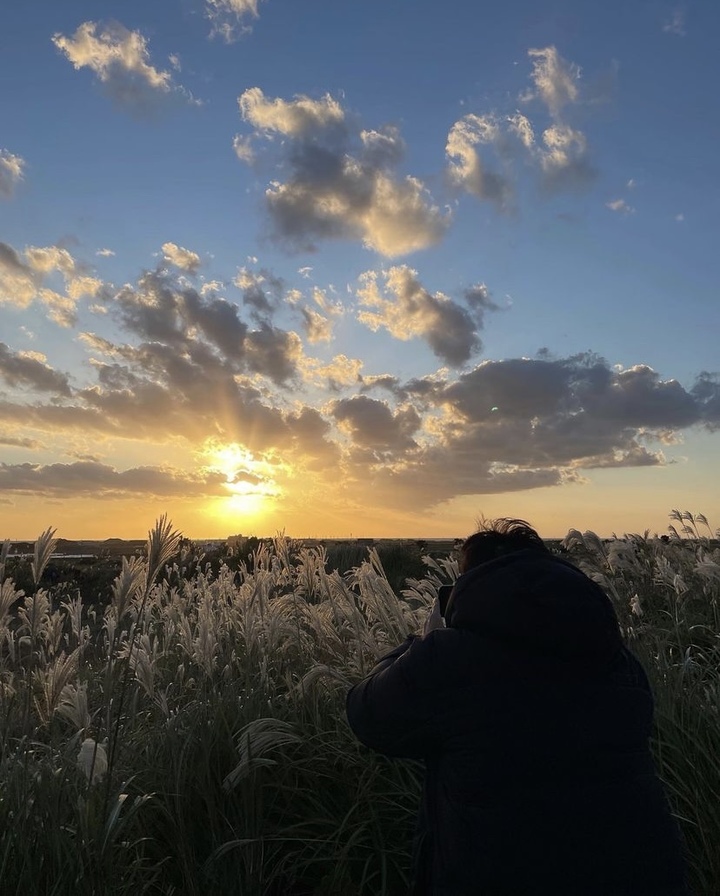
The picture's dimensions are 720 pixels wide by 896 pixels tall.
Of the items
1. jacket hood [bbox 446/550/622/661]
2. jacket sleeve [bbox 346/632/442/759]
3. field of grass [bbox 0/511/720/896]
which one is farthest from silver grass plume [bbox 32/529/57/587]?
jacket hood [bbox 446/550/622/661]

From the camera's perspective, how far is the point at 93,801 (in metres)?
3.03

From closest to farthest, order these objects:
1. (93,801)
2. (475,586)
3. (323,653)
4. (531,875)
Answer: (531,875) < (475,586) < (93,801) < (323,653)

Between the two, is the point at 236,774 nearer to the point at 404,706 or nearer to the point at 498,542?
the point at 404,706

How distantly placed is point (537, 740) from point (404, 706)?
1.32ft

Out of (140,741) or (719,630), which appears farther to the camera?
(719,630)

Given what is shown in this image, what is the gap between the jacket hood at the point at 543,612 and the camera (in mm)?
2145

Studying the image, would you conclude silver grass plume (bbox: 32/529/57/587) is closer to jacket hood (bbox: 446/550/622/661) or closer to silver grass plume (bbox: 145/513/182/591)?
silver grass plume (bbox: 145/513/182/591)

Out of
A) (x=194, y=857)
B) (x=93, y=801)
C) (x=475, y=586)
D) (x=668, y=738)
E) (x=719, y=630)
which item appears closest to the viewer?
(x=475, y=586)

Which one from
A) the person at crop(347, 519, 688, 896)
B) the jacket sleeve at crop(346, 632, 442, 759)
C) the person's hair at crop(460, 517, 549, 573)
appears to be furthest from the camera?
the person's hair at crop(460, 517, 549, 573)

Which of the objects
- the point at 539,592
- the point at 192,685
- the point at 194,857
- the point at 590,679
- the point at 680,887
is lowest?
the point at 194,857

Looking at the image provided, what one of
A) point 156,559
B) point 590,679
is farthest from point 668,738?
point 156,559

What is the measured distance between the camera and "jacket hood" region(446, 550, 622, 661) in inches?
84.4

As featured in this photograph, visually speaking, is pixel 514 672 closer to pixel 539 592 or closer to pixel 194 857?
pixel 539 592

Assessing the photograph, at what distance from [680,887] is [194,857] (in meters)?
2.05
